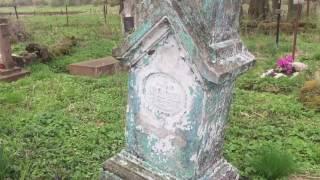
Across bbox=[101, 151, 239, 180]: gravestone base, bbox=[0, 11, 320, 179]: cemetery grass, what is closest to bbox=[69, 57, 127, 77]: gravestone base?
bbox=[0, 11, 320, 179]: cemetery grass

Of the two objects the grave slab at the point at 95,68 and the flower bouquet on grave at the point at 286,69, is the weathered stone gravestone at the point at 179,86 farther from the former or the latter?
the flower bouquet on grave at the point at 286,69

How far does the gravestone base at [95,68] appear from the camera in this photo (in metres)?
9.41

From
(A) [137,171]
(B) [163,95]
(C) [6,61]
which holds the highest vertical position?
(B) [163,95]

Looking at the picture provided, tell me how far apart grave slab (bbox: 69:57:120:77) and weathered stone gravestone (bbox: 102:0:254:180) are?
5.58 metres

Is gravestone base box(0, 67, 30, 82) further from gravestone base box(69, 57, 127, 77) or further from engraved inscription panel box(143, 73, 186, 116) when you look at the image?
engraved inscription panel box(143, 73, 186, 116)

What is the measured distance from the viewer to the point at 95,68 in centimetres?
935

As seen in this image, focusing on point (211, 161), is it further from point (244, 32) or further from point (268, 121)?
point (244, 32)

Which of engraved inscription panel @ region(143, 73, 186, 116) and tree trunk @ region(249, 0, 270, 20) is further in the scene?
tree trunk @ region(249, 0, 270, 20)

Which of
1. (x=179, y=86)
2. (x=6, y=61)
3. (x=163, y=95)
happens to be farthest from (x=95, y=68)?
(x=179, y=86)

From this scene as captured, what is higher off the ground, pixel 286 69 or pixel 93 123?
pixel 286 69

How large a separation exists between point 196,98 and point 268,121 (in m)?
3.42

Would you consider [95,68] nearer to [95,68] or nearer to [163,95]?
[95,68]

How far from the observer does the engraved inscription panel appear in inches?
137

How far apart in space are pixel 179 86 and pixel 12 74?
6745 mm
